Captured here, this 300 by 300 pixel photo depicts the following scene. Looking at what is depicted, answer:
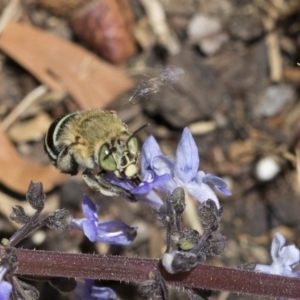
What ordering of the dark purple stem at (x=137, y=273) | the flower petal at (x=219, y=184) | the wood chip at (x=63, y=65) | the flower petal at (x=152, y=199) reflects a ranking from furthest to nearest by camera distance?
the wood chip at (x=63, y=65) → the flower petal at (x=152, y=199) → the flower petal at (x=219, y=184) → the dark purple stem at (x=137, y=273)

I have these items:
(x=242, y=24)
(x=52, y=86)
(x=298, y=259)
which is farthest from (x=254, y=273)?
(x=242, y=24)

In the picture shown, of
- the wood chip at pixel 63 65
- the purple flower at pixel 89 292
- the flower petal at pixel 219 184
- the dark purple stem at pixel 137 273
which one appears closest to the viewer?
the dark purple stem at pixel 137 273

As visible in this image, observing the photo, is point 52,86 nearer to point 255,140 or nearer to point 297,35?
point 255,140

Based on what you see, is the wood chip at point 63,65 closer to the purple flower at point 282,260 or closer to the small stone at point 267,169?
the small stone at point 267,169

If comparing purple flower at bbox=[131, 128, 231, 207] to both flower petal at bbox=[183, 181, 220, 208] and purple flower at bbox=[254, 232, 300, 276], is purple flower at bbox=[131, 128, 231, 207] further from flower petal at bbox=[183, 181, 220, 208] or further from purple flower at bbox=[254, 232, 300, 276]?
purple flower at bbox=[254, 232, 300, 276]

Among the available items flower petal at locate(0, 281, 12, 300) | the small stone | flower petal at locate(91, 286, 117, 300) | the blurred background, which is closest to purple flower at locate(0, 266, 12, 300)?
flower petal at locate(0, 281, 12, 300)

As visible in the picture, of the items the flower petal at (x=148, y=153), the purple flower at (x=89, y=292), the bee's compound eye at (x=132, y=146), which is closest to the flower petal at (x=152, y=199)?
the flower petal at (x=148, y=153)

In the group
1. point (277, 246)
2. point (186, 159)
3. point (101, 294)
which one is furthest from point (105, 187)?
point (277, 246)
